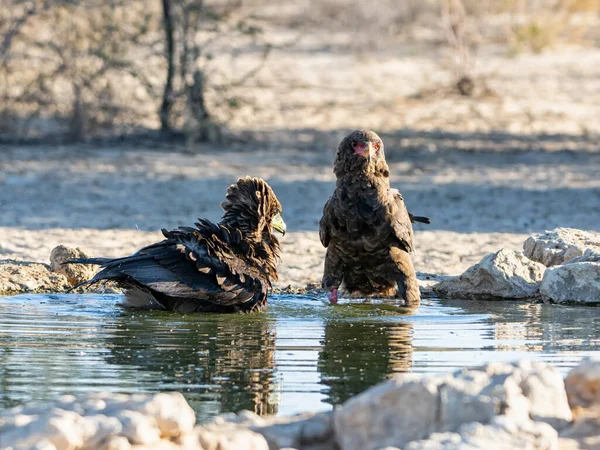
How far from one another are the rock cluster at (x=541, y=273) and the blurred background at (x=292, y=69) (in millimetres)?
6878

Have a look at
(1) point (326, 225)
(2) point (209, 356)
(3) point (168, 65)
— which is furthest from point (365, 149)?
(3) point (168, 65)

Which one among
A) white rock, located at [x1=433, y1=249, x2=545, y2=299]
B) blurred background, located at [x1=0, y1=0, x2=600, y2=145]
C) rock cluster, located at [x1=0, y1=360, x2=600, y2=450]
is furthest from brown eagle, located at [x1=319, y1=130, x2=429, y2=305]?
blurred background, located at [x1=0, y1=0, x2=600, y2=145]

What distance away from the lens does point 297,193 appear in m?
13.5

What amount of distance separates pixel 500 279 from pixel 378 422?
442cm

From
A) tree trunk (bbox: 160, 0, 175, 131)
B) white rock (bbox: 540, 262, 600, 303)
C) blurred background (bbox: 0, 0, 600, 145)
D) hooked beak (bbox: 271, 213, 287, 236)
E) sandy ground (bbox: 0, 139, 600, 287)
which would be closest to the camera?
hooked beak (bbox: 271, 213, 287, 236)

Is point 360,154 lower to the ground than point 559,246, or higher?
higher

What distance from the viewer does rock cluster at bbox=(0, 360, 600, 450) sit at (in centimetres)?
400

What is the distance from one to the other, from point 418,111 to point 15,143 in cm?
630

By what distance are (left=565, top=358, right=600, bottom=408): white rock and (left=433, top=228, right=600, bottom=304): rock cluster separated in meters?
3.45

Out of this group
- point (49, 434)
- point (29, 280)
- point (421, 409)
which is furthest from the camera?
point (29, 280)

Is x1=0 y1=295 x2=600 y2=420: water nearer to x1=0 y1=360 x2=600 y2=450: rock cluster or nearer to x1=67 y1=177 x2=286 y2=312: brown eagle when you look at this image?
x1=67 y1=177 x2=286 y2=312: brown eagle

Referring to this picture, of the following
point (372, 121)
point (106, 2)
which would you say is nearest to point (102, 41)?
point (106, 2)

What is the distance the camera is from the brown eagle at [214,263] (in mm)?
7547

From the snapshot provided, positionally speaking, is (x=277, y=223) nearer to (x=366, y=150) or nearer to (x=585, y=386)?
(x=366, y=150)
